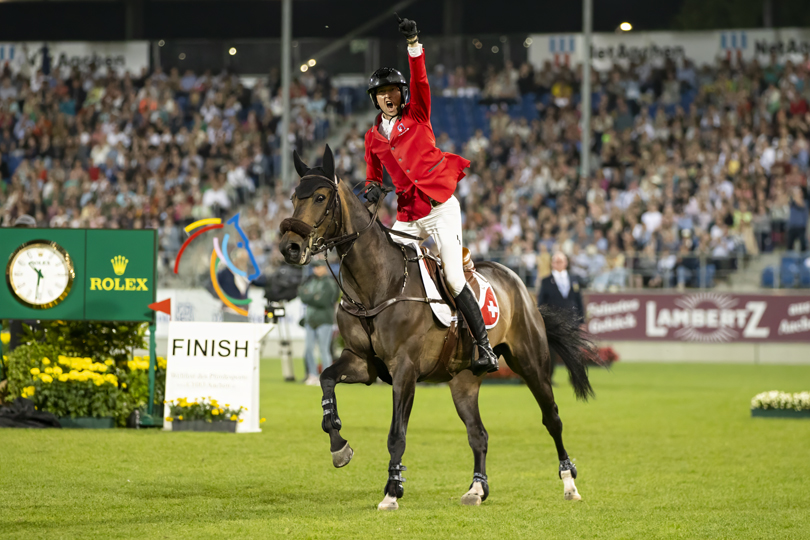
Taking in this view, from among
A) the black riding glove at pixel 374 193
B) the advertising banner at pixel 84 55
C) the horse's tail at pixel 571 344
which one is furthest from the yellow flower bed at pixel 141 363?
the advertising banner at pixel 84 55

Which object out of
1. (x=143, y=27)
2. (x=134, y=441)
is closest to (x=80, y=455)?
(x=134, y=441)

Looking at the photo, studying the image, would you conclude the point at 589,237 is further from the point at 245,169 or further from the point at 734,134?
the point at 245,169

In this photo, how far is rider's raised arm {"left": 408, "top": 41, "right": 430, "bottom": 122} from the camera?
6.94m

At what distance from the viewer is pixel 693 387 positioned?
18.4 m

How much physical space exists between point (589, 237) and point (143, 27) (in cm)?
1953

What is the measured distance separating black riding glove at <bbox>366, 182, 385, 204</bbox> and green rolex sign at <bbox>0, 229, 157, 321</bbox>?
4806 mm

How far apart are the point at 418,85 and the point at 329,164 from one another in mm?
883

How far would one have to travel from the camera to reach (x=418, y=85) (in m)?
7.07

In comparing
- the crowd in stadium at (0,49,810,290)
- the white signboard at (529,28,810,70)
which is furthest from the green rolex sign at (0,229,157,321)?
the white signboard at (529,28,810,70)

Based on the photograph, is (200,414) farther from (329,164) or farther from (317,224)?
(329,164)

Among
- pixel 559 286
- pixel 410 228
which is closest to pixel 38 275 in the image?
pixel 410 228

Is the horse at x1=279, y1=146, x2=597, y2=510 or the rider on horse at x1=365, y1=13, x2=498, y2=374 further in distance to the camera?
Answer: the rider on horse at x1=365, y1=13, x2=498, y2=374

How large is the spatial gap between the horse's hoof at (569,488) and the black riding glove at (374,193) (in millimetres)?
2587

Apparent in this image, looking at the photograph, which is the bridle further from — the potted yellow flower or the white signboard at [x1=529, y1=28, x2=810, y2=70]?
the white signboard at [x1=529, y1=28, x2=810, y2=70]
